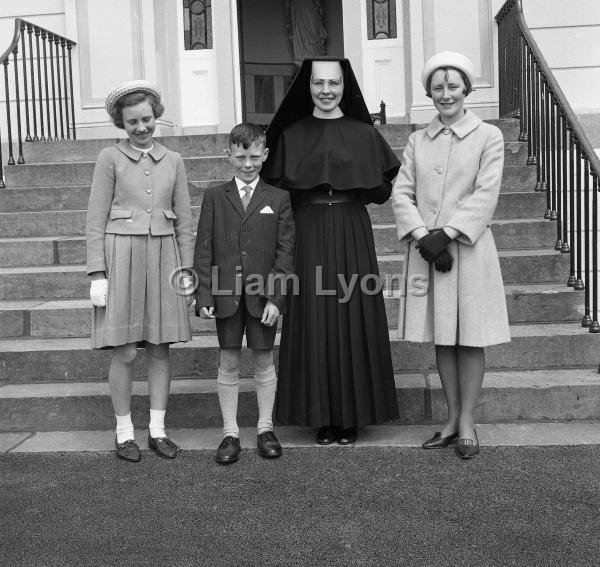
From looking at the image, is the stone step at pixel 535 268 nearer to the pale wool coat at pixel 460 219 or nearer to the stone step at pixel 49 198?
the pale wool coat at pixel 460 219

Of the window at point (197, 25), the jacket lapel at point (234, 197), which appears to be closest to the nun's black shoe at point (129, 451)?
the jacket lapel at point (234, 197)

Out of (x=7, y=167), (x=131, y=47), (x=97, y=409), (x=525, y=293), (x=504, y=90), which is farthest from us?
(x=131, y=47)

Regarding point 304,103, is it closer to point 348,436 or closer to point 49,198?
point 348,436

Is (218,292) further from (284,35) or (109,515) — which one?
(284,35)

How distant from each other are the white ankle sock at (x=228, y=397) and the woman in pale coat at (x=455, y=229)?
2.77 ft

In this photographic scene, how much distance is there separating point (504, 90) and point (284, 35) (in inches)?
204

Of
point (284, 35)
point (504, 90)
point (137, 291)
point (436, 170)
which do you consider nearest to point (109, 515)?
point (137, 291)

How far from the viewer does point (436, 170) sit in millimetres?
3680

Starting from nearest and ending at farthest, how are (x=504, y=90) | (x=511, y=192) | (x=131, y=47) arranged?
1. (x=511, y=192)
2. (x=504, y=90)
3. (x=131, y=47)

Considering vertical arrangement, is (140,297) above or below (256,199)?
below

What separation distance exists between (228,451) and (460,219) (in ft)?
4.85

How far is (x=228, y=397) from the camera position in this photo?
12.5 feet

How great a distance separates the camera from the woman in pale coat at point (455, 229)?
3615 millimetres

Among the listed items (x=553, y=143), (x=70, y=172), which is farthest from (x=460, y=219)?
(x=70, y=172)
